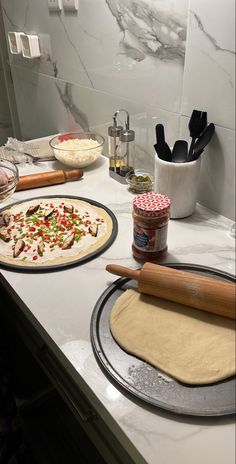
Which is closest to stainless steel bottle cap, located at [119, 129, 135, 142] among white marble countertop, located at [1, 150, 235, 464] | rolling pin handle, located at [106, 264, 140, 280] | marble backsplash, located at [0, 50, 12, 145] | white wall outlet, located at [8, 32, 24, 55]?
white marble countertop, located at [1, 150, 235, 464]

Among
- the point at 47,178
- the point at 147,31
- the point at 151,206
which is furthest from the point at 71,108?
the point at 151,206

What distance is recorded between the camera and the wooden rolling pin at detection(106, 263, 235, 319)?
59cm

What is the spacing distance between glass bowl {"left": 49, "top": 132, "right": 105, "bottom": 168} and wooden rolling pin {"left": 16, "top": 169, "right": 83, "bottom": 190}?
54mm

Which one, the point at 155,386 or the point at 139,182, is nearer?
the point at 155,386

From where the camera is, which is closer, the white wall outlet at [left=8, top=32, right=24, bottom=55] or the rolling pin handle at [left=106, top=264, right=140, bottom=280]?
the rolling pin handle at [left=106, top=264, right=140, bottom=280]

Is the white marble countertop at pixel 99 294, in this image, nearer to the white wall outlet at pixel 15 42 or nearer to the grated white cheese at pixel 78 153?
the grated white cheese at pixel 78 153

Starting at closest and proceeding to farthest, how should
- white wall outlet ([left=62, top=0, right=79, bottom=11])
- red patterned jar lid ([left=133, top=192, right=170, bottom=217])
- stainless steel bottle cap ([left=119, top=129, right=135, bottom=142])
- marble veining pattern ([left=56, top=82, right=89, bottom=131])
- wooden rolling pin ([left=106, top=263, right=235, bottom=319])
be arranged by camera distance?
wooden rolling pin ([left=106, top=263, right=235, bottom=319]), red patterned jar lid ([left=133, top=192, right=170, bottom=217]), stainless steel bottle cap ([left=119, top=129, right=135, bottom=142]), white wall outlet ([left=62, top=0, right=79, bottom=11]), marble veining pattern ([left=56, top=82, right=89, bottom=131])

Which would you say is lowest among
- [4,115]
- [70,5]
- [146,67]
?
[4,115]

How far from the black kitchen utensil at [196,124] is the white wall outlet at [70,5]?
23.9 inches

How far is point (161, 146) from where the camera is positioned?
2.86ft

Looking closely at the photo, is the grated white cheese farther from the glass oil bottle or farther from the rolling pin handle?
the rolling pin handle

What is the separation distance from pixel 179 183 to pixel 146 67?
0.34 metres

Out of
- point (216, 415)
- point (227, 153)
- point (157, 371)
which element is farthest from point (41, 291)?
point (227, 153)

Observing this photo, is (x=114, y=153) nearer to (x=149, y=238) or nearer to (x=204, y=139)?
(x=204, y=139)
